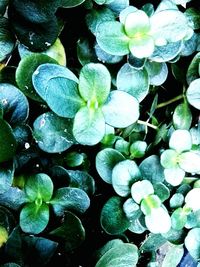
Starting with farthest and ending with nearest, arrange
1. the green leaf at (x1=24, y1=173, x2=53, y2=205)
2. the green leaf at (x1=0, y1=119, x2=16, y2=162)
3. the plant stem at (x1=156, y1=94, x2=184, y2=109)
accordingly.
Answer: the plant stem at (x1=156, y1=94, x2=184, y2=109)
the green leaf at (x1=24, y1=173, x2=53, y2=205)
the green leaf at (x1=0, y1=119, x2=16, y2=162)

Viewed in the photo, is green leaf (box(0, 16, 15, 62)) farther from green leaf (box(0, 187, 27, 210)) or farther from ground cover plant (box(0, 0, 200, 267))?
green leaf (box(0, 187, 27, 210))

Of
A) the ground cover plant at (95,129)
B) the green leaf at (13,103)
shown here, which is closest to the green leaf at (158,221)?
the ground cover plant at (95,129)

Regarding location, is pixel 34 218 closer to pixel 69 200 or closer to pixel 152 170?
pixel 69 200


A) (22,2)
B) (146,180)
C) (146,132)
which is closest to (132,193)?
(146,180)

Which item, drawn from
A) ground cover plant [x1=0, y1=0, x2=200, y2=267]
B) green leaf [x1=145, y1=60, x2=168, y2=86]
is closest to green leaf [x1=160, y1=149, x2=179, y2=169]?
ground cover plant [x1=0, y1=0, x2=200, y2=267]

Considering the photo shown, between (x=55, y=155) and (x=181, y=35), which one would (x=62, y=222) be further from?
(x=181, y=35)

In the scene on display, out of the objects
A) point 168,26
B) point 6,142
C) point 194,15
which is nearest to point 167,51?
point 168,26

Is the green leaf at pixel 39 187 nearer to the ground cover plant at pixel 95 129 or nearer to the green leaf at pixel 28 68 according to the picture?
the ground cover plant at pixel 95 129
